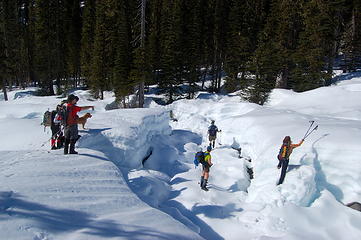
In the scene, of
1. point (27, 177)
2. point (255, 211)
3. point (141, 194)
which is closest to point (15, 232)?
point (27, 177)

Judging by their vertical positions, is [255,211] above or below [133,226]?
below

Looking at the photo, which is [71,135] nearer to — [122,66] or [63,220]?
[63,220]

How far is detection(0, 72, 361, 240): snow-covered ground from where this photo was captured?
4516mm

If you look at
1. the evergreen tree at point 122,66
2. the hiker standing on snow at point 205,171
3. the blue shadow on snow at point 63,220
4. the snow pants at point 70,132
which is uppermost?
the evergreen tree at point 122,66

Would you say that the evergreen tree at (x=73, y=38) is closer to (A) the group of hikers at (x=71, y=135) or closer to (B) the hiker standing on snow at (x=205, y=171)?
(A) the group of hikers at (x=71, y=135)

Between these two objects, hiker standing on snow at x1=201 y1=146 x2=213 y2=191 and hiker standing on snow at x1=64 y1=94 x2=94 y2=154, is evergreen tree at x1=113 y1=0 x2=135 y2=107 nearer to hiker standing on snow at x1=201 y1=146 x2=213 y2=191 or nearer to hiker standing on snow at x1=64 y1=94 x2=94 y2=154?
hiker standing on snow at x1=201 y1=146 x2=213 y2=191

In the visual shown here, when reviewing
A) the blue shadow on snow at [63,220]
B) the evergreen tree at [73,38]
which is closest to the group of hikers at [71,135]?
the blue shadow on snow at [63,220]

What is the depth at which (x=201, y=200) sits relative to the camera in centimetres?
916

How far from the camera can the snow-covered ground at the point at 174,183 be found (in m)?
4.52

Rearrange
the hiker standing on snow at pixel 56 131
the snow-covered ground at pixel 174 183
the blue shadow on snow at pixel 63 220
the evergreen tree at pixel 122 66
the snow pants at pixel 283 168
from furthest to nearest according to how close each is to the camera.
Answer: the evergreen tree at pixel 122 66, the snow pants at pixel 283 168, the hiker standing on snow at pixel 56 131, the snow-covered ground at pixel 174 183, the blue shadow on snow at pixel 63 220

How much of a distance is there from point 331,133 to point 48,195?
10736 mm

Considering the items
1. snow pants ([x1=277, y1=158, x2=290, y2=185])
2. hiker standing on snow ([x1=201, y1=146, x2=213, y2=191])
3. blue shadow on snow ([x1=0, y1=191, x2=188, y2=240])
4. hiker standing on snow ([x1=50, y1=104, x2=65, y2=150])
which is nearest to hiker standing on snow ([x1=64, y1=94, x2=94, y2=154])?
hiker standing on snow ([x1=50, y1=104, x2=65, y2=150])

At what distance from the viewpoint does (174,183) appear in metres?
10.7

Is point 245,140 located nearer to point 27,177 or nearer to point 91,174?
point 91,174
